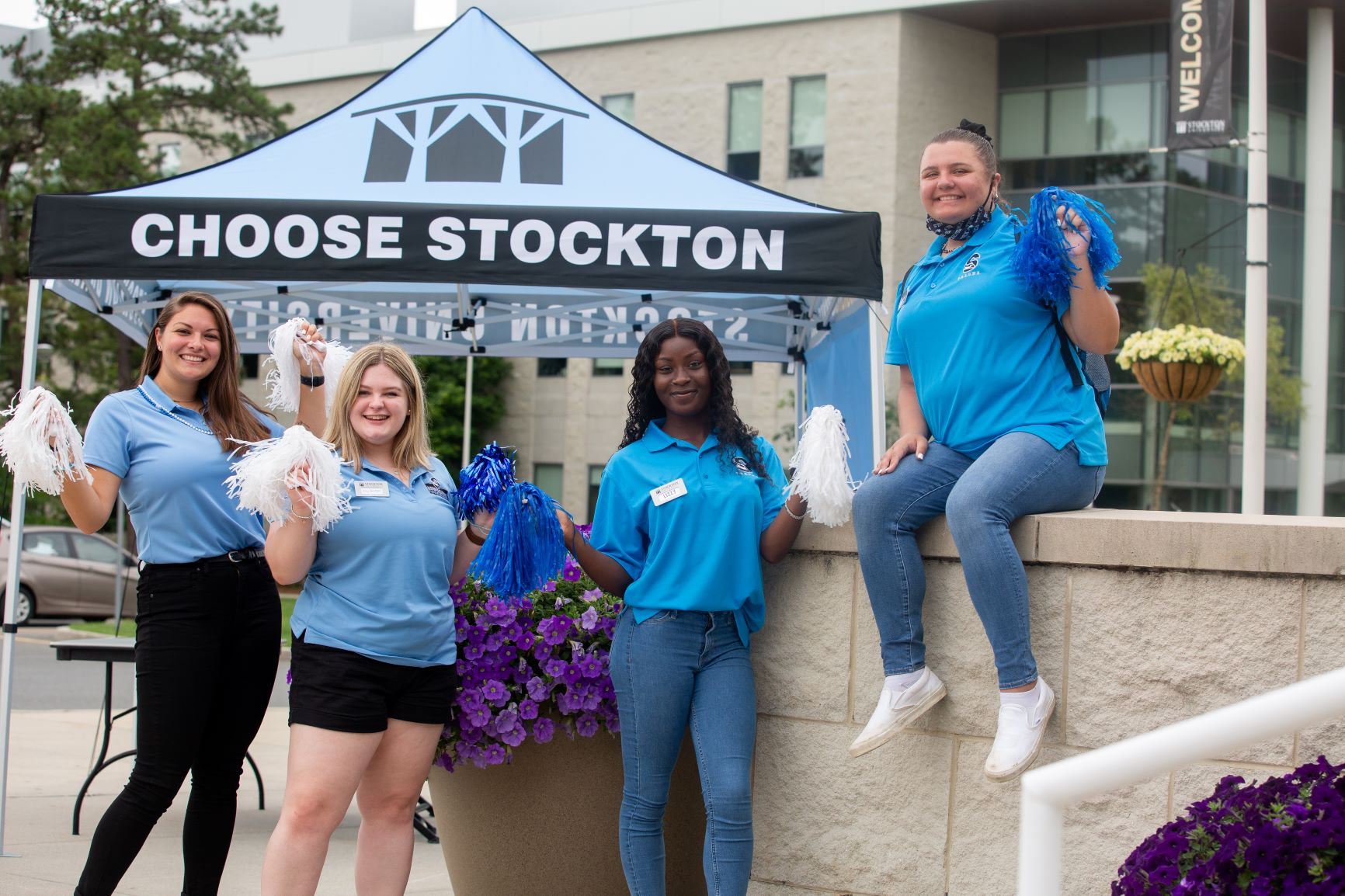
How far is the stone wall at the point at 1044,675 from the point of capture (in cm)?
342

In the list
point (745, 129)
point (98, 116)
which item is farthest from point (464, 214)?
point (745, 129)

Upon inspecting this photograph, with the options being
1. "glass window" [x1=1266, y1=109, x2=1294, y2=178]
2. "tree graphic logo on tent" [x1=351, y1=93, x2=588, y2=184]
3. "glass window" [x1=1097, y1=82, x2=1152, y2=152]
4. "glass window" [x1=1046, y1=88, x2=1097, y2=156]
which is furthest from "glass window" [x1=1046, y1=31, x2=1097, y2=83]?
"tree graphic logo on tent" [x1=351, y1=93, x2=588, y2=184]

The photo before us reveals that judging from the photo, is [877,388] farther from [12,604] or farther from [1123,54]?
[1123,54]

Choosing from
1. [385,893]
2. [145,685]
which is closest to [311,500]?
[145,685]

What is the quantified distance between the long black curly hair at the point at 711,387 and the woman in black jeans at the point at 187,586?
4.09 ft

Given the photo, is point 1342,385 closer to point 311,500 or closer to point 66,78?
point 66,78

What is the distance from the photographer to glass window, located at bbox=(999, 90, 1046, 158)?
2744 cm

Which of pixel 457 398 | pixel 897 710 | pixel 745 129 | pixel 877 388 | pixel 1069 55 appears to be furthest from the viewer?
pixel 457 398

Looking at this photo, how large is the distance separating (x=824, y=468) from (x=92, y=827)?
417cm

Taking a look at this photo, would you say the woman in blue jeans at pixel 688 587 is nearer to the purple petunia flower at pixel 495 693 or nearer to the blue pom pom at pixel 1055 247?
the purple petunia flower at pixel 495 693

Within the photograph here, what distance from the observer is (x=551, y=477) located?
31.0 metres

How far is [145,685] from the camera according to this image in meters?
3.93

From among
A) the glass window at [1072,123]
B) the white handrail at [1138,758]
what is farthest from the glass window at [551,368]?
the white handrail at [1138,758]

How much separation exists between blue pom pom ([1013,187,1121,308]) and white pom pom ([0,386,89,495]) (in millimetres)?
2686
